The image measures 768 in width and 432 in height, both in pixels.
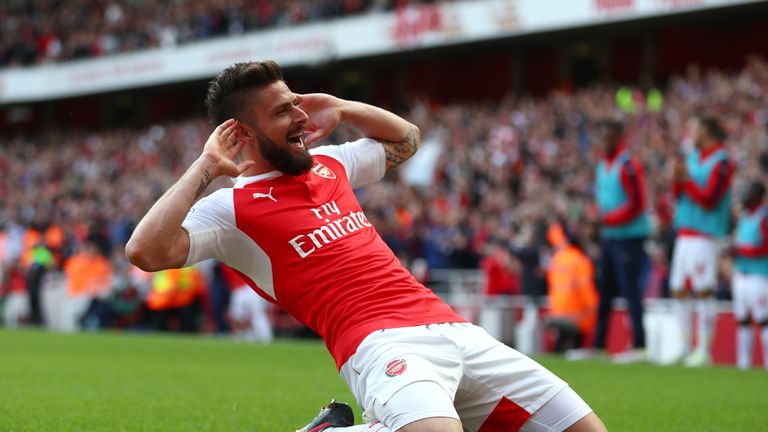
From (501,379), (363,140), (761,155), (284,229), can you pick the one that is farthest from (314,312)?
(761,155)

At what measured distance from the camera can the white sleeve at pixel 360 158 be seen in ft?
17.1

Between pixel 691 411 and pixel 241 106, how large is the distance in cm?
400

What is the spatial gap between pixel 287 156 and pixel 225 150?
247mm

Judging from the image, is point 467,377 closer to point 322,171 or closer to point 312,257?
point 312,257

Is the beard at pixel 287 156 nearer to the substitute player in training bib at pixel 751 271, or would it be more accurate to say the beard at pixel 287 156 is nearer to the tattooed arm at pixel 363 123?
the tattooed arm at pixel 363 123

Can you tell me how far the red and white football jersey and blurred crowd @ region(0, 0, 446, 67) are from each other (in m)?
25.1

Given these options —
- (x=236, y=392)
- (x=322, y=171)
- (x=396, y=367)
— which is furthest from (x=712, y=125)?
(x=396, y=367)

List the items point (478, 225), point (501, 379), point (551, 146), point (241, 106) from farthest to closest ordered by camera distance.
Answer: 1. point (551, 146)
2. point (478, 225)
3. point (241, 106)
4. point (501, 379)

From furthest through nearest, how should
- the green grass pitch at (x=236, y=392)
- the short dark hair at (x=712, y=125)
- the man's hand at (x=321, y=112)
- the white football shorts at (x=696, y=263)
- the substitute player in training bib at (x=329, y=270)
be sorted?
the white football shorts at (x=696, y=263) < the short dark hair at (x=712, y=125) < the green grass pitch at (x=236, y=392) < the man's hand at (x=321, y=112) < the substitute player in training bib at (x=329, y=270)

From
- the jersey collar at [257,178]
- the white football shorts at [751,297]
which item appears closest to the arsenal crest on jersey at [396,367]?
the jersey collar at [257,178]

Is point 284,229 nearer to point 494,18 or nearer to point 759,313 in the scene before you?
point 759,313

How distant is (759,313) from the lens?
1195 cm

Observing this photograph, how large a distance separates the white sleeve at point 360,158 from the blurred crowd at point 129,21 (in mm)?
24407

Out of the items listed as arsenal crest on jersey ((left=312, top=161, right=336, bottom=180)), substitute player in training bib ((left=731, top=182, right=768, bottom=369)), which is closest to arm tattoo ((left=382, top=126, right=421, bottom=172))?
arsenal crest on jersey ((left=312, top=161, right=336, bottom=180))
